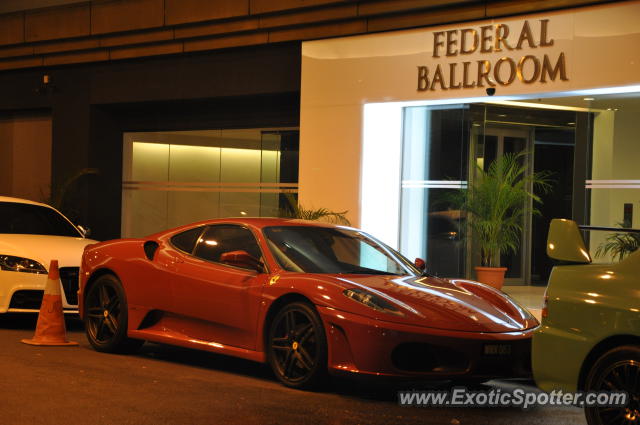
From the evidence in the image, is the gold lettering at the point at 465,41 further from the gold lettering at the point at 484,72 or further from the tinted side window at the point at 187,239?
the tinted side window at the point at 187,239

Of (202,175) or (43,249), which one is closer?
(43,249)

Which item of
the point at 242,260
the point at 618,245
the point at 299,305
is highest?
the point at 242,260

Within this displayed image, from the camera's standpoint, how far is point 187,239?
8.70 metres

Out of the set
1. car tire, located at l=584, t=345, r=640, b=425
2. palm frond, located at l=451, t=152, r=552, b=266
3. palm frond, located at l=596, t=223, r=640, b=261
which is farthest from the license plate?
palm frond, located at l=451, t=152, r=552, b=266

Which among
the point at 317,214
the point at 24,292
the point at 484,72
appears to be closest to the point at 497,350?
the point at 24,292

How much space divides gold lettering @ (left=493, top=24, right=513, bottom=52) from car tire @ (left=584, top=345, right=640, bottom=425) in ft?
28.2

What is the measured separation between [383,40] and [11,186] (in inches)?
434

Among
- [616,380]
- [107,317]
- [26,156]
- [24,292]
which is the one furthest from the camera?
[26,156]

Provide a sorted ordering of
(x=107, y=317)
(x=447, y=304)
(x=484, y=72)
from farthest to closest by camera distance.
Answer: (x=484, y=72), (x=107, y=317), (x=447, y=304)

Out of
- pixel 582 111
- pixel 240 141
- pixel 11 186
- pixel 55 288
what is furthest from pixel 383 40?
pixel 11 186

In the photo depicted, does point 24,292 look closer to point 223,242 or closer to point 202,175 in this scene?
point 223,242

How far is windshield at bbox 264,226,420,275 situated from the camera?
789 centimetres

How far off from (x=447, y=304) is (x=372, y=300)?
0.61m

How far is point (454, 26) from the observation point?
45.8 feet
